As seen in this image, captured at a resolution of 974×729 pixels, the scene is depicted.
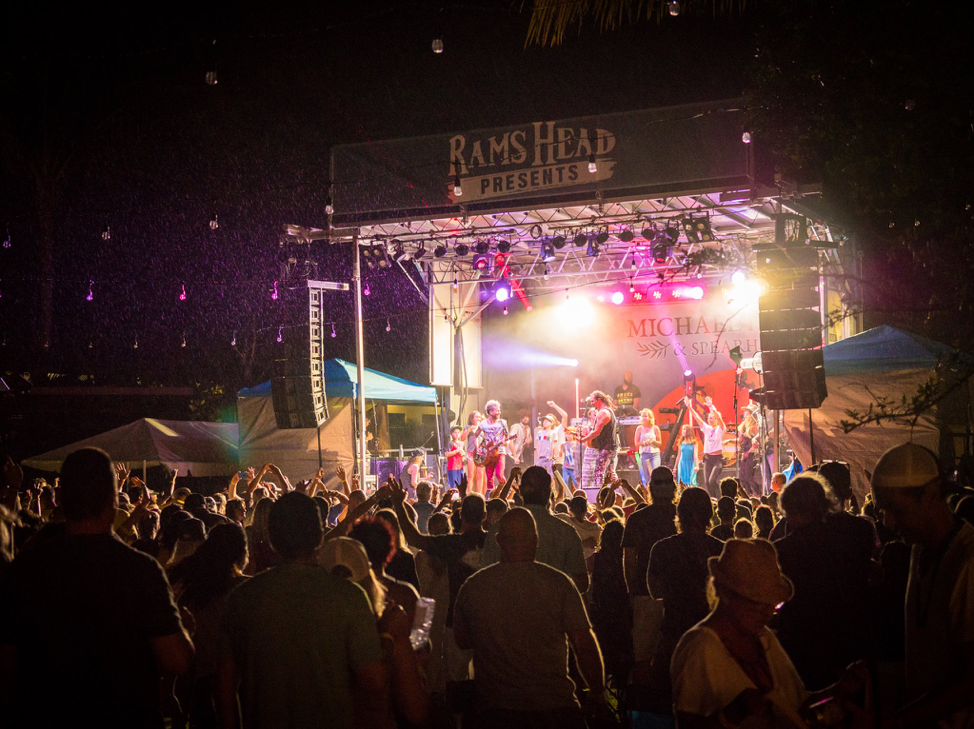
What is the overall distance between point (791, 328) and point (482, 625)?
289 inches

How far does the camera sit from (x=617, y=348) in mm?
22547

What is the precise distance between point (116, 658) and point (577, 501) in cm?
423

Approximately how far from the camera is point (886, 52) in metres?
4.85

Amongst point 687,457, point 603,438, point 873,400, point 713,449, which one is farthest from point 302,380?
point 873,400

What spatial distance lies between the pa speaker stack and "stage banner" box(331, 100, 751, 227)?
2.45 meters

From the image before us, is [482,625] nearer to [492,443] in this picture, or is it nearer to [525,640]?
[525,640]

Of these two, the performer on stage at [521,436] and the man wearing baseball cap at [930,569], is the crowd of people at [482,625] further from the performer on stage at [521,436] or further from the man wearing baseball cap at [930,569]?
the performer on stage at [521,436]

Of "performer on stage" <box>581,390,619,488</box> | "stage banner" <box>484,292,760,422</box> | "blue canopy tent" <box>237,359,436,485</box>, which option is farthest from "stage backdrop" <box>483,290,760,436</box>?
"performer on stage" <box>581,390,619,488</box>

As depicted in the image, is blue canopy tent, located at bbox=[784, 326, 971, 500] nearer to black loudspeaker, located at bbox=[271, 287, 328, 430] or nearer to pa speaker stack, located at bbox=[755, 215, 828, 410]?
pa speaker stack, located at bbox=[755, 215, 828, 410]

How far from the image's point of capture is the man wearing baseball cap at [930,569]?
2.62m

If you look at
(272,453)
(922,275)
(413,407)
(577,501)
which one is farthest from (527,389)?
(577,501)

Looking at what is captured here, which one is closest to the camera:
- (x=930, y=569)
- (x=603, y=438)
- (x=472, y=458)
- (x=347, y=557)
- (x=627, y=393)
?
(x=930, y=569)

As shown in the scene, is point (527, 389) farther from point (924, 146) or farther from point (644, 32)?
point (924, 146)

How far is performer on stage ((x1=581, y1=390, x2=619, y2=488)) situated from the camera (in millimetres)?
14164
